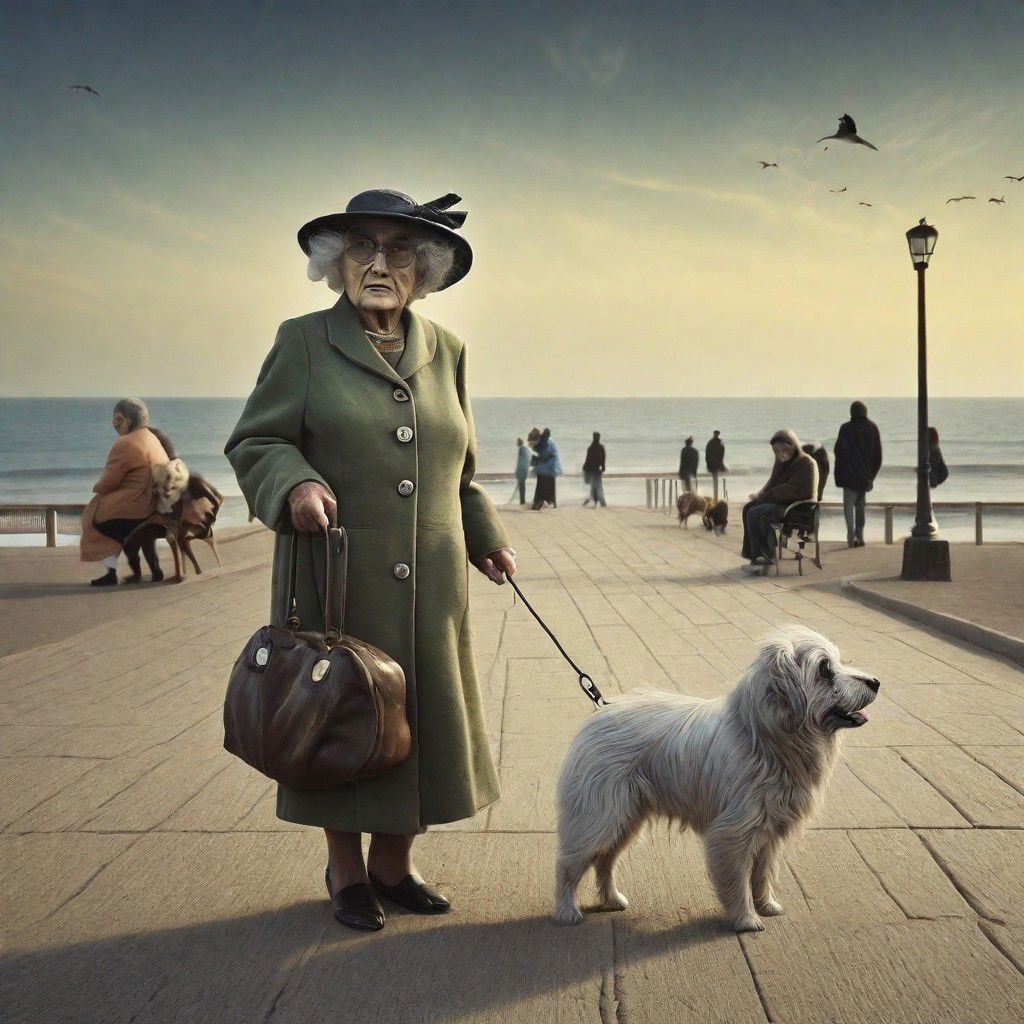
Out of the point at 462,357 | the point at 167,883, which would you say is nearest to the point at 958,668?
the point at 462,357

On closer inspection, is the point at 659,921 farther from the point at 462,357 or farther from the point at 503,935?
the point at 462,357

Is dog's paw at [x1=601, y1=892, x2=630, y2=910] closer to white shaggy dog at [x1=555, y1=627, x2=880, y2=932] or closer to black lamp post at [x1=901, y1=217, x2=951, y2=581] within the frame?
white shaggy dog at [x1=555, y1=627, x2=880, y2=932]

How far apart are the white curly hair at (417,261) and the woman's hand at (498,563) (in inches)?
31.8

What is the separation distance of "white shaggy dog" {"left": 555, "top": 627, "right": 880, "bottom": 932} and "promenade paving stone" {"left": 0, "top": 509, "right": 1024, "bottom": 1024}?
164 mm

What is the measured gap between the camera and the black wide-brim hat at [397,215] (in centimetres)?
313

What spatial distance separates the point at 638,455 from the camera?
75688 millimetres

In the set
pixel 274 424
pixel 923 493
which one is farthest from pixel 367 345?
pixel 923 493

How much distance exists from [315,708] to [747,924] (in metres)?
1.30

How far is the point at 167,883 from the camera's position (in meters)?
3.42

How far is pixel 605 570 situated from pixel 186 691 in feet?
21.3

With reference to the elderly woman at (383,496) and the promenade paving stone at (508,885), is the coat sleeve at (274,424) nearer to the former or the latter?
the elderly woman at (383,496)

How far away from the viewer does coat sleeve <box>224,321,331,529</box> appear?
2.99 metres

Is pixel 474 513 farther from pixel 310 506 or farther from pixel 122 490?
pixel 122 490

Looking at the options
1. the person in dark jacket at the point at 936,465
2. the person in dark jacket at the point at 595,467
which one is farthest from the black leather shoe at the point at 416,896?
the person in dark jacket at the point at 595,467
